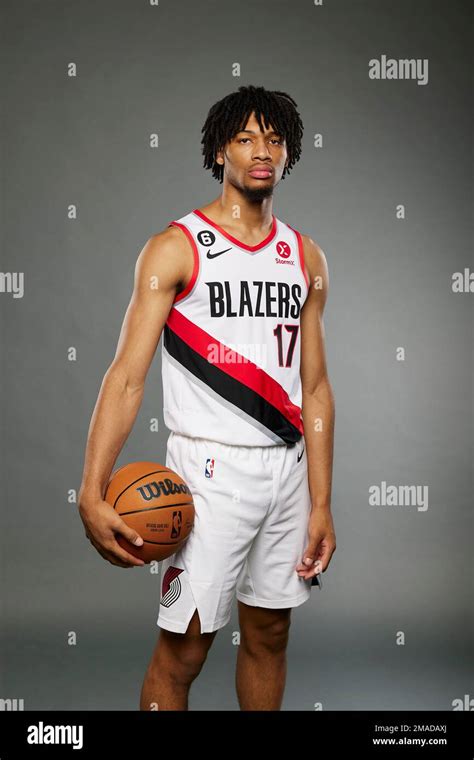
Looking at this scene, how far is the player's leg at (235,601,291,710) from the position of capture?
3.68 meters

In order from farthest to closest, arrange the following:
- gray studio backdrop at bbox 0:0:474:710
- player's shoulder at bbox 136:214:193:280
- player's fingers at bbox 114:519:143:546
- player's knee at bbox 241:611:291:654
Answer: gray studio backdrop at bbox 0:0:474:710 < player's knee at bbox 241:611:291:654 < player's shoulder at bbox 136:214:193:280 < player's fingers at bbox 114:519:143:546

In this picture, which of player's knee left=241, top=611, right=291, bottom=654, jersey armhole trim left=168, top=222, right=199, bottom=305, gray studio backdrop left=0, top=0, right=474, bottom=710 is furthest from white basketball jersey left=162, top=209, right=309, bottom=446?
gray studio backdrop left=0, top=0, right=474, bottom=710

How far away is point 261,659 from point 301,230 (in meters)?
2.57

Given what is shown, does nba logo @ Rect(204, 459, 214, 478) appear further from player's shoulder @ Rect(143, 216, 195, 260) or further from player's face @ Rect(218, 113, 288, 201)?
player's face @ Rect(218, 113, 288, 201)

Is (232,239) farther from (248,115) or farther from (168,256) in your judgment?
(248,115)

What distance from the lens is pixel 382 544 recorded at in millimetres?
5465

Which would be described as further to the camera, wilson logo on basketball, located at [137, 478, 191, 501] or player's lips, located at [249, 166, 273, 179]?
player's lips, located at [249, 166, 273, 179]

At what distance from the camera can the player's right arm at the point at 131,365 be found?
3.25m

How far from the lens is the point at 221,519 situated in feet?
11.1

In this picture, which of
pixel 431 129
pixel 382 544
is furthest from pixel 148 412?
pixel 431 129

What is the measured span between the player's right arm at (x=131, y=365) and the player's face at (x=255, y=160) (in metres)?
0.31

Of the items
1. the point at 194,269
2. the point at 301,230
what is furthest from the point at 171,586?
the point at 301,230

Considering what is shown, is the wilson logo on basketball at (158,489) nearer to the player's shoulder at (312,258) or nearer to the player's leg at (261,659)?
the player's leg at (261,659)

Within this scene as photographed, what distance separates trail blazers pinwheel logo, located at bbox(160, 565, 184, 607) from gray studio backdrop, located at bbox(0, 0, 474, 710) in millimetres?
1808
